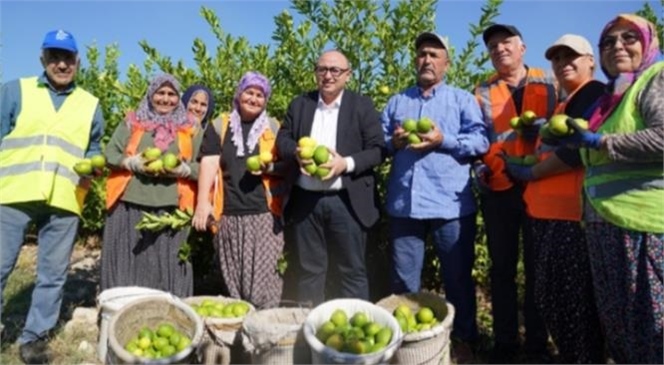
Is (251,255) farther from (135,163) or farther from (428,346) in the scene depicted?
(428,346)

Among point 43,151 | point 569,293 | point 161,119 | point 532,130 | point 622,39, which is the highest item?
point 622,39

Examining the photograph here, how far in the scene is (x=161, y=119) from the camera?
169 inches

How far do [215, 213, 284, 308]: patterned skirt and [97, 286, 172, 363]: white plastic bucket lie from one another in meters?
0.58

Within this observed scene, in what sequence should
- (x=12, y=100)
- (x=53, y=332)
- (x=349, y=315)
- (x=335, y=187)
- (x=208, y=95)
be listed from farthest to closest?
(x=208, y=95) < (x=53, y=332) < (x=12, y=100) < (x=335, y=187) < (x=349, y=315)

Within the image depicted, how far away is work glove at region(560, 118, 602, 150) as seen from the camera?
295 centimetres

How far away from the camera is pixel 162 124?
169 inches

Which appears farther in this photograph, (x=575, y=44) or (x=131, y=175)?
(x=131, y=175)

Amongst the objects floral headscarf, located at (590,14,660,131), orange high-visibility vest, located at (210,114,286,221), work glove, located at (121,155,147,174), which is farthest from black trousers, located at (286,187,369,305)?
floral headscarf, located at (590,14,660,131)

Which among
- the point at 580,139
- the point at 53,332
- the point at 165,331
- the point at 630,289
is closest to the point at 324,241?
the point at 165,331

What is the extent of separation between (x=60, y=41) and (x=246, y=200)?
176cm

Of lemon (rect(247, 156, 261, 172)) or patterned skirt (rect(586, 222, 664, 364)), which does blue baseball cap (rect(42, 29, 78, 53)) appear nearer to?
lemon (rect(247, 156, 261, 172))

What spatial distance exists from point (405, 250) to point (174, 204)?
173 centimetres

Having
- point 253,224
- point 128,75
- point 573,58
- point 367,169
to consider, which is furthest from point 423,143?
point 128,75

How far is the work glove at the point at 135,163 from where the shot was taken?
406 cm
